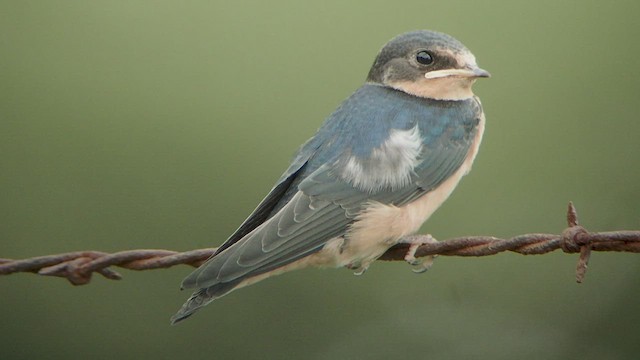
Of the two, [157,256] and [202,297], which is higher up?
[157,256]

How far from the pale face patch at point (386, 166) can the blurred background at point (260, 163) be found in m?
1.38

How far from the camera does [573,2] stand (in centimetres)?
502

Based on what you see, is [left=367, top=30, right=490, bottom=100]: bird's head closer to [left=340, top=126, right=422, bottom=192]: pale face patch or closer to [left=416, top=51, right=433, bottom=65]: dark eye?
[left=416, top=51, right=433, bottom=65]: dark eye

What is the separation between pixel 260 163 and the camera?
188 inches

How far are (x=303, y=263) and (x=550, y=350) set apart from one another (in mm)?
2505

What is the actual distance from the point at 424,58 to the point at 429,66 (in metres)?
0.03

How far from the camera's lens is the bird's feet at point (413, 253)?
3.34 metres

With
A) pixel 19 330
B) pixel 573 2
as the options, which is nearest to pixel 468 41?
pixel 573 2

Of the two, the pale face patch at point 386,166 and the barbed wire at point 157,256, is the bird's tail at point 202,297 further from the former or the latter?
the pale face patch at point 386,166

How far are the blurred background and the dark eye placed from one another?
1058 millimetres

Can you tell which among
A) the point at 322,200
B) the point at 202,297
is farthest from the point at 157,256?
the point at 322,200

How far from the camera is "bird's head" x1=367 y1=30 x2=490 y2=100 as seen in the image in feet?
12.1

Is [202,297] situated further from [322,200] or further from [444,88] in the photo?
[444,88]

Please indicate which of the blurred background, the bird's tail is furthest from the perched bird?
the blurred background
